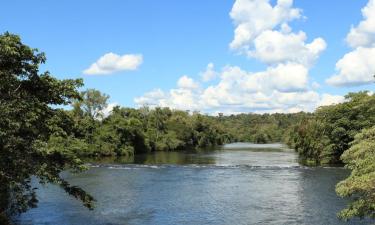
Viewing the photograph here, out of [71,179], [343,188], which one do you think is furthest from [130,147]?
[343,188]

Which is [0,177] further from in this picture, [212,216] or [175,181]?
[175,181]

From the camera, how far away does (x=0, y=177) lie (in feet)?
72.6

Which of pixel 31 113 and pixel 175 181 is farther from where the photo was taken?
pixel 175 181

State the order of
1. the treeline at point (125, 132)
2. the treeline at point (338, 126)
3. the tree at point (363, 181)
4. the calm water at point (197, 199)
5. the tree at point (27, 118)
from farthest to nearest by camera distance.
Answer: the treeline at point (125, 132)
the treeline at point (338, 126)
the calm water at point (197, 199)
the tree at point (27, 118)
the tree at point (363, 181)

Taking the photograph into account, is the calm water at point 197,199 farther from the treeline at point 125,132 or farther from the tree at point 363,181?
the treeline at point 125,132

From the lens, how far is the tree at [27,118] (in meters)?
21.7

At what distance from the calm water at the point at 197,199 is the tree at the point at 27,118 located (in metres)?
10.8

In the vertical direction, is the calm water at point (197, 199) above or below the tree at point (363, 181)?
below

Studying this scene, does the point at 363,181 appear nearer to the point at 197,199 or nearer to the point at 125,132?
the point at 197,199

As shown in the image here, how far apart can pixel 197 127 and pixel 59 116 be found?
173 meters

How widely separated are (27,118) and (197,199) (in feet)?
83.7

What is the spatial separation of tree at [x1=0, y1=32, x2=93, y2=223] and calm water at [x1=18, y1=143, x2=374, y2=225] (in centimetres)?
1075

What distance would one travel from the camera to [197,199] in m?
45.7

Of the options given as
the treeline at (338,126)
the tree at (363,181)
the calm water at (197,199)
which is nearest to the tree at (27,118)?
the calm water at (197,199)
